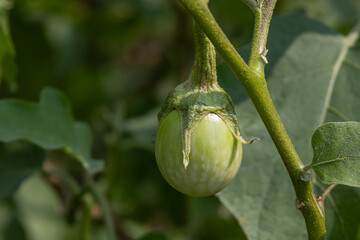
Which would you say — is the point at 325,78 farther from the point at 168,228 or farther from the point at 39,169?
the point at 168,228

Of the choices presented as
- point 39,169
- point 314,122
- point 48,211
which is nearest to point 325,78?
point 314,122

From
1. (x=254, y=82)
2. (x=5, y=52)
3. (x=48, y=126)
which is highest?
(x=254, y=82)

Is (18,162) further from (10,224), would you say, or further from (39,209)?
(39,209)

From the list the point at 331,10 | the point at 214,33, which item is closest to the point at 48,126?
the point at 214,33

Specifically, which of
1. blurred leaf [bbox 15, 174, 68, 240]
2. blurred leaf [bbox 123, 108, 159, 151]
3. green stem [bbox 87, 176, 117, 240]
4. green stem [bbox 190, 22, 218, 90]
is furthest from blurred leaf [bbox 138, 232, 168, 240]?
blurred leaf [bbox 15, 174, 68, 240]

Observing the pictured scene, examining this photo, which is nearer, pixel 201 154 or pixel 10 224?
pixel 201 154

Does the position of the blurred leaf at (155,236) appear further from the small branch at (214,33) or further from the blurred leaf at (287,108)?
the small branch at (214,33)
